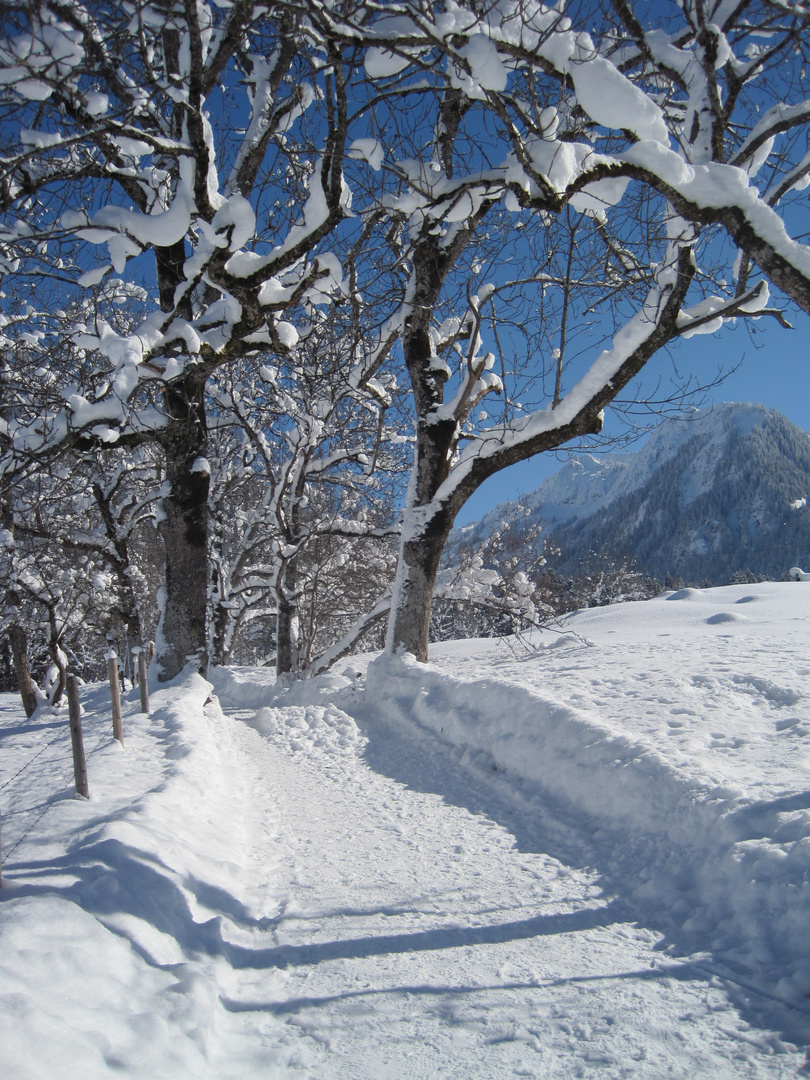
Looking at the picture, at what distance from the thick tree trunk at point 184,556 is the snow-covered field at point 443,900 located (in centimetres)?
200

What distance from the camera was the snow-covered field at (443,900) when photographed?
2152mm

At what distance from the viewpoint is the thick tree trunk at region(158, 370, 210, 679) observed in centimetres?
775

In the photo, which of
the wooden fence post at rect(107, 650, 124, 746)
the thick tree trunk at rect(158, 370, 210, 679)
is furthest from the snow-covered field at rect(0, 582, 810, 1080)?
the thick tree trunk at rect(158, 370, 210, 679)

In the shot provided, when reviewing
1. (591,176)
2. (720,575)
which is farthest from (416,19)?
(720,575)

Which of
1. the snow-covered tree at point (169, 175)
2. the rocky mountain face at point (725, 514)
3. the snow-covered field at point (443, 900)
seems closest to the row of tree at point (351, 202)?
the snow-covered tree at point (169, 175)

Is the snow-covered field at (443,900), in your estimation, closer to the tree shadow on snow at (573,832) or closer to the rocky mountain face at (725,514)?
the tree shadow on snow at (573,832)

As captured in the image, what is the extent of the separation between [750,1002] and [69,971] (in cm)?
266

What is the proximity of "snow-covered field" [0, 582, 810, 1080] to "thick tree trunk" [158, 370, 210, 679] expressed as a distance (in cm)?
200

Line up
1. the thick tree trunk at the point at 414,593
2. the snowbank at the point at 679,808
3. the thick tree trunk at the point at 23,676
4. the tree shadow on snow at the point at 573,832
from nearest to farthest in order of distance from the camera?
the tree shadow on snow at the point at 573,832 < the snowbank at the point at 679,808 < the thick tree trunk at the point at 414,593 < the thick tree trunk at the point at 23,676

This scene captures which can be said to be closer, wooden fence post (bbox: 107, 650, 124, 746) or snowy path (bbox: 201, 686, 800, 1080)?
snowy path (bbox: 201, 686, 800, 1080)

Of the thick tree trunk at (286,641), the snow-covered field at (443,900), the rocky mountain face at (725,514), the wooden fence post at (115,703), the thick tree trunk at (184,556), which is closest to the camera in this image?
the snow-covered field at (443,900)

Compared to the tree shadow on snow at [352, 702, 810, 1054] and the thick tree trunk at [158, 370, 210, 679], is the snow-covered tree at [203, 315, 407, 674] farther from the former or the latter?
the tree shadow on snow at [352, 702, 810, 1054]

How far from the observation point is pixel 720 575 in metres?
139

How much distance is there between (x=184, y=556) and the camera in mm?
7770
